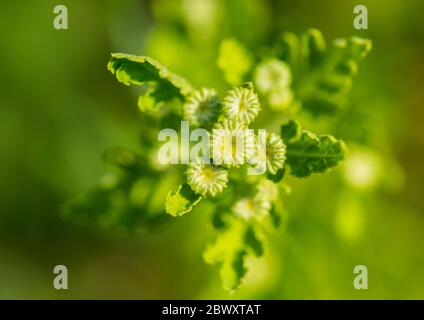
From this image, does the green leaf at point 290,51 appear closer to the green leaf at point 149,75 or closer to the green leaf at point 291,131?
the green leaf at point 291,131

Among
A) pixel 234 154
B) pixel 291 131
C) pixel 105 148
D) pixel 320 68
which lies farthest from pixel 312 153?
pixel 105 148

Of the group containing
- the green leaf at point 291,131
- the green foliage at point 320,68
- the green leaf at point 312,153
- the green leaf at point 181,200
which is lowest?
the green leaf at point 181,200

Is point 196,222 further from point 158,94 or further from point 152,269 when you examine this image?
point 158,94

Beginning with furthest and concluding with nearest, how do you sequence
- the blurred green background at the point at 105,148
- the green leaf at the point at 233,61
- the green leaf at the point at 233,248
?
the blurred green background at the point at 105,148
the green leaf at the point at 233,61
the green leaf at the point at 233,248

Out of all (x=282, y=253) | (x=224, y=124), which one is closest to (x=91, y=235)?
(x=282, y=253)

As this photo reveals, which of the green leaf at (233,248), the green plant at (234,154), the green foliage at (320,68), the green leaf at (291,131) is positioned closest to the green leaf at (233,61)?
the green plant at (234,154)

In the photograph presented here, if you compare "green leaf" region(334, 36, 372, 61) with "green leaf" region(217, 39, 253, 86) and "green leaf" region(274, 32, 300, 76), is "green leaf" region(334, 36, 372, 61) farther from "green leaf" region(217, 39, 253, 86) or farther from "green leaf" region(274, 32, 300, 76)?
"green leaf" region(217, 39, 253, 86)
